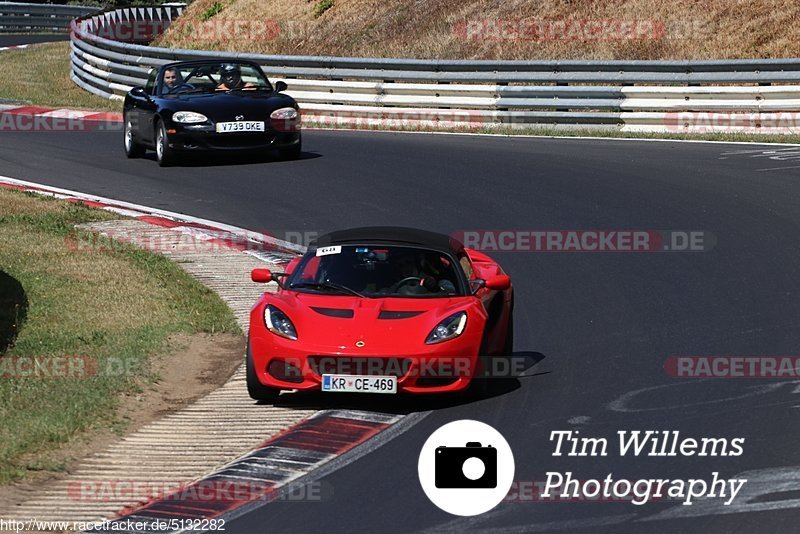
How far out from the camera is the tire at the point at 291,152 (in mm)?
20109

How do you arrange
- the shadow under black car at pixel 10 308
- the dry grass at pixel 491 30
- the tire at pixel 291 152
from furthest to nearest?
the dry grass at pixel 491 30
the tire at pixel 291 152
the shadow under black car at pixel 10 308

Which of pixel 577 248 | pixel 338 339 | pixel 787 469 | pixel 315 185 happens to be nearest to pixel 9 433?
pixel 338 339

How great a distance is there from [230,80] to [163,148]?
1487mm

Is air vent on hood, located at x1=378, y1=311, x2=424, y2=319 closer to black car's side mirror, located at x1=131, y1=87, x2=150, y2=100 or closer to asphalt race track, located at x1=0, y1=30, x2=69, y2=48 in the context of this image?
black car's side mirror, located at x1=131, y1=87, x2=150, y2=100

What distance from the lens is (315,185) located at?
18031 millimetres

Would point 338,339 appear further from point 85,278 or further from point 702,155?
point 702,155

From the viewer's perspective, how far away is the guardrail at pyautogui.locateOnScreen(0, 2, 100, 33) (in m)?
53.6

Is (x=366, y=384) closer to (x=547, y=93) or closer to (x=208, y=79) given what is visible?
(x=208, y=79)

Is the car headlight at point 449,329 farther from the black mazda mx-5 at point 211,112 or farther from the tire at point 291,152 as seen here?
the tire at point 291,152

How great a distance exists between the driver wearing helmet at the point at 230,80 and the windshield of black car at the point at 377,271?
10.9 m

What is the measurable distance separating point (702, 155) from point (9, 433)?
13534mm

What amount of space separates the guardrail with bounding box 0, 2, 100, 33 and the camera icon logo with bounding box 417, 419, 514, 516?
47.5m

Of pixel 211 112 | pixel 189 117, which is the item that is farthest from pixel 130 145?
pixel 211 112

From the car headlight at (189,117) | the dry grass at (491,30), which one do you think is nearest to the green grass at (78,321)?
the car headlight at (189,117)
